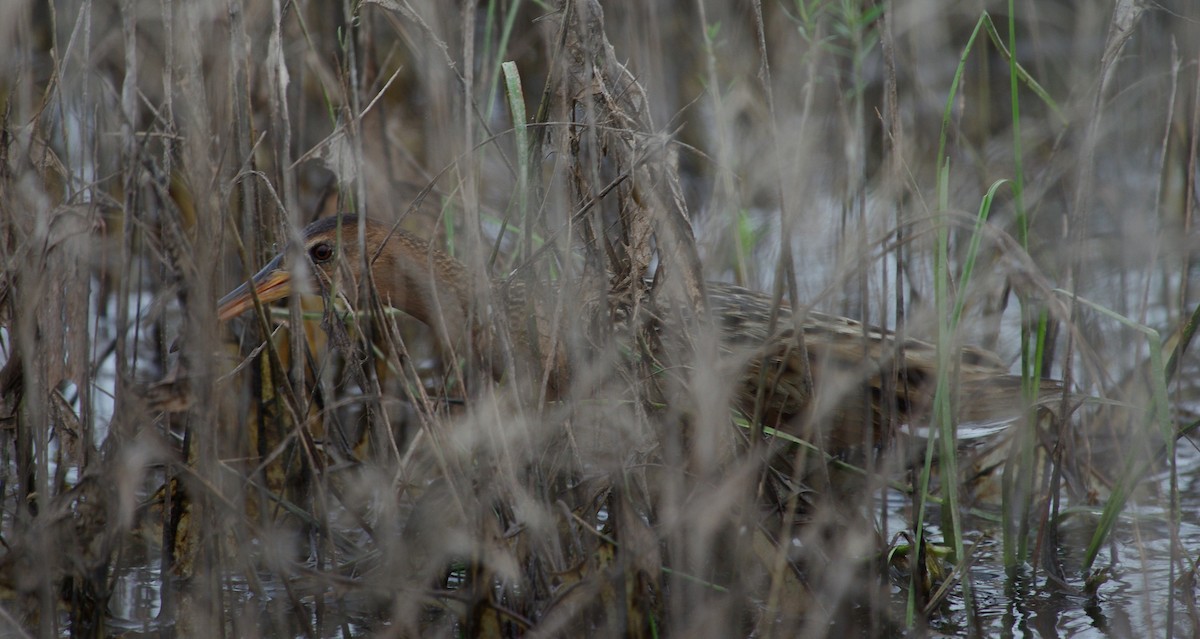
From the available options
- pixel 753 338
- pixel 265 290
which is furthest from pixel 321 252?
pixel 753 338

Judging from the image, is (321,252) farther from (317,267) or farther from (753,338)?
(753,338)

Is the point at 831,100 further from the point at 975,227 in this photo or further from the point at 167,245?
the point at 167,245

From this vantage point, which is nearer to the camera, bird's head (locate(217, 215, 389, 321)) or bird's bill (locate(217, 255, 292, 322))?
bird's head (locate(217, 215, 389, 321))

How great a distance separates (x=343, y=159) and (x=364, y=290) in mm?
355

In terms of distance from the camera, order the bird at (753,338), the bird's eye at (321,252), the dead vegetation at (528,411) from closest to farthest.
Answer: the dead vegetation at (528,411), the bird at (753,338), the bird's eye at (321,252)

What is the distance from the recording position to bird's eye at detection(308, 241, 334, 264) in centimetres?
320

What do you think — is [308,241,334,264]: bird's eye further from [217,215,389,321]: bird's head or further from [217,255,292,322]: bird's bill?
[217,255,292,322]: bird's bill

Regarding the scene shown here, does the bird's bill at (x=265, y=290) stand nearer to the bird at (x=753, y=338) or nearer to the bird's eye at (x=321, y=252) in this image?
the bird at (x=753, y=338)

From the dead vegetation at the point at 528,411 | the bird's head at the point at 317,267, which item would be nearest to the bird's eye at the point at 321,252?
the bird's head at the point at 317,267

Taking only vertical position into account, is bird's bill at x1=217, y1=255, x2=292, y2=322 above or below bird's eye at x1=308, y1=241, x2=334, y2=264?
below

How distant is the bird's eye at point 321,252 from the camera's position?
3201mm

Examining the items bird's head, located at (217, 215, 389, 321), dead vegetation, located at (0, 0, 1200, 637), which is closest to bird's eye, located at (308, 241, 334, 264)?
bird's head, located at (217, 215, 389, 321)

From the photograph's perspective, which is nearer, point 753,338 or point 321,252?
point 753,338

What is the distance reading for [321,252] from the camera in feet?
10.6
